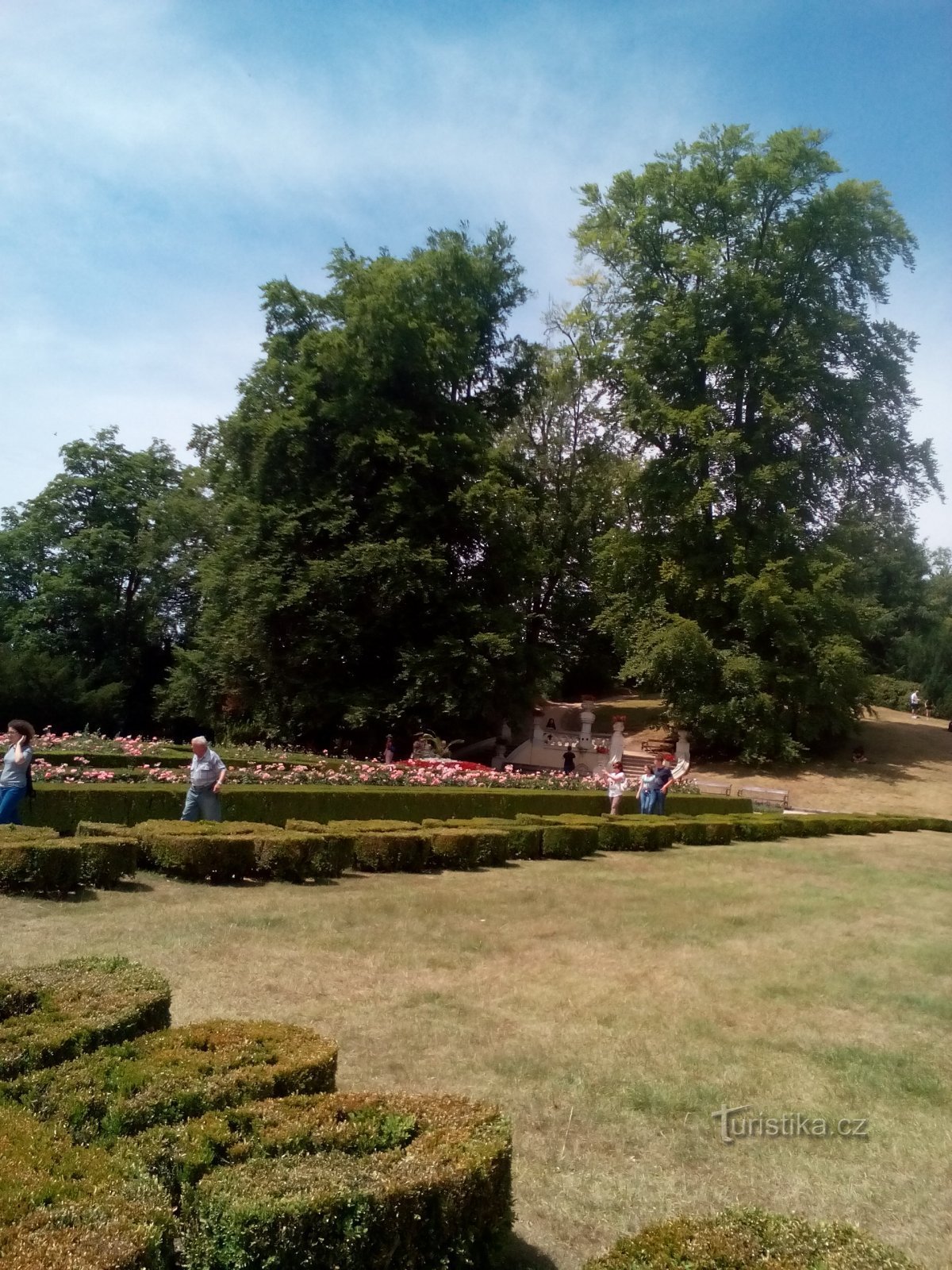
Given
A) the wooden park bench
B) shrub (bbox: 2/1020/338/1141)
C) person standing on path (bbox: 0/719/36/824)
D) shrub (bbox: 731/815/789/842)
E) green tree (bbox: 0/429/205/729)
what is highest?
green tree (bbox: 0/429/205/729)

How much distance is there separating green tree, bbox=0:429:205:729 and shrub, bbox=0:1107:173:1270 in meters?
34.2

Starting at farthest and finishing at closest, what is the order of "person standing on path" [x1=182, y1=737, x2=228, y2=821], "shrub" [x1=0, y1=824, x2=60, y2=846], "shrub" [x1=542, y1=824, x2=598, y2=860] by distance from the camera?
"shrub" [x1=542, y1=824, x2=598, y2=860], "person standing on path" [x1=182, y1=737, x2=228, y2=821], "shrub" [x1=0, y1=824, x2=60, y2=846]

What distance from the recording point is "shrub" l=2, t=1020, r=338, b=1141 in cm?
325

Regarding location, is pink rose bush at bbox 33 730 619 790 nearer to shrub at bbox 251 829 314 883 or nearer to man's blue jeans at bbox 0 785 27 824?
man's blue jeans at bbox 0 785 27 824

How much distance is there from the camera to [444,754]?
26531 mm

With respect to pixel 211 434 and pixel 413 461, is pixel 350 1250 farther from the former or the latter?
pixel 211 434

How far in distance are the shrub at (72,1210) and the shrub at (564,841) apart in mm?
9757

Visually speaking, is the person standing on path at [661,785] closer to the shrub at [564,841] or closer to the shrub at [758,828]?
the shrub at [758,828]

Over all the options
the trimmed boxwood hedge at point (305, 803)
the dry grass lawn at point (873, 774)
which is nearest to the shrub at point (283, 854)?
the trimmed boxwood hedge at point (305, 803)

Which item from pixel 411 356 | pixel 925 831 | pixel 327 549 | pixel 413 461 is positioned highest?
pixel 411 356

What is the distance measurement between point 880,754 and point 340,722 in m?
17.9

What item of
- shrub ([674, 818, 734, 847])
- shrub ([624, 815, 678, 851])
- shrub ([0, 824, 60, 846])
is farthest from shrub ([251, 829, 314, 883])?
shrub ([674, 818, 734, 847])

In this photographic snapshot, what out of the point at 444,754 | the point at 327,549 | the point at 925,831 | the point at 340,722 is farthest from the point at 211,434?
the point at 925,831

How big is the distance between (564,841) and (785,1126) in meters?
8.20
